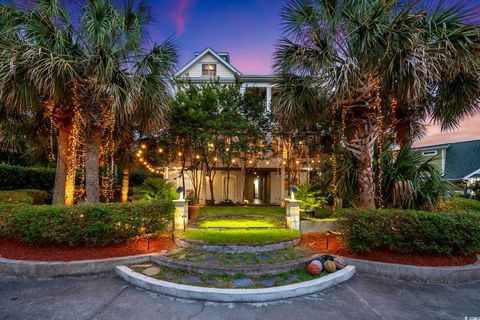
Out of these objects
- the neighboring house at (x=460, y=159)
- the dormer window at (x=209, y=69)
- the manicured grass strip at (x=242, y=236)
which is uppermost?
the dormer window at (x=209, y=69)

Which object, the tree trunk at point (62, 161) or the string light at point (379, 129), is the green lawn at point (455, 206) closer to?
the string light at point (379, 129)

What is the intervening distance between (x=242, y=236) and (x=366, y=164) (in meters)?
3.89

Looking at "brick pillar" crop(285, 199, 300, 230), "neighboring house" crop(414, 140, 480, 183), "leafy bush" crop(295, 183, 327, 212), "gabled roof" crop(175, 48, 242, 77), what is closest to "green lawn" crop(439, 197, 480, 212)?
"leafy bush" crop(295, 183, 327, 212)

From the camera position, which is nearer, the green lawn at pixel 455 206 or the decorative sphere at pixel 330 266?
the decorative sphere at pixel 330 266

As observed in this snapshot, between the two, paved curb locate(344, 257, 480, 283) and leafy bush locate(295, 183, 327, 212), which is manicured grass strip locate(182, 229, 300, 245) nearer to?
leafy bush locate(295, 183, 327, 212)

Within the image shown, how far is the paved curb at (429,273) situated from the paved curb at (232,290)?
50.0 inches

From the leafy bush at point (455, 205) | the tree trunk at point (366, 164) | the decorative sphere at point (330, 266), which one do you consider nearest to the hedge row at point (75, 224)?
the decorative sphere at point (330, 266)

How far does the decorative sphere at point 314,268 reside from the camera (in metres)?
4.80

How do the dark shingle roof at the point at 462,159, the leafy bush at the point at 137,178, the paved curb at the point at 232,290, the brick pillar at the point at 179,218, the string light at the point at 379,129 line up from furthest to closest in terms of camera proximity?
the leafy bush at the point at 137,178 < the dark shingle roof at the point at 462,159 < the brick pillar at the point at 179,218 < the string light at the point at 379,129 < the paved curb at the point at 232,290

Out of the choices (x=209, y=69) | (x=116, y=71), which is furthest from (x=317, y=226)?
(x=209, y=69)

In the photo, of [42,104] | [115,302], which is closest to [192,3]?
[42,104]

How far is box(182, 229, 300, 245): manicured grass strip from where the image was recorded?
6102mm

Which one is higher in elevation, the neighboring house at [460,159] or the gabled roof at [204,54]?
the gabled roof at [204,54]

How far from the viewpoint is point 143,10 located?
7.09m
